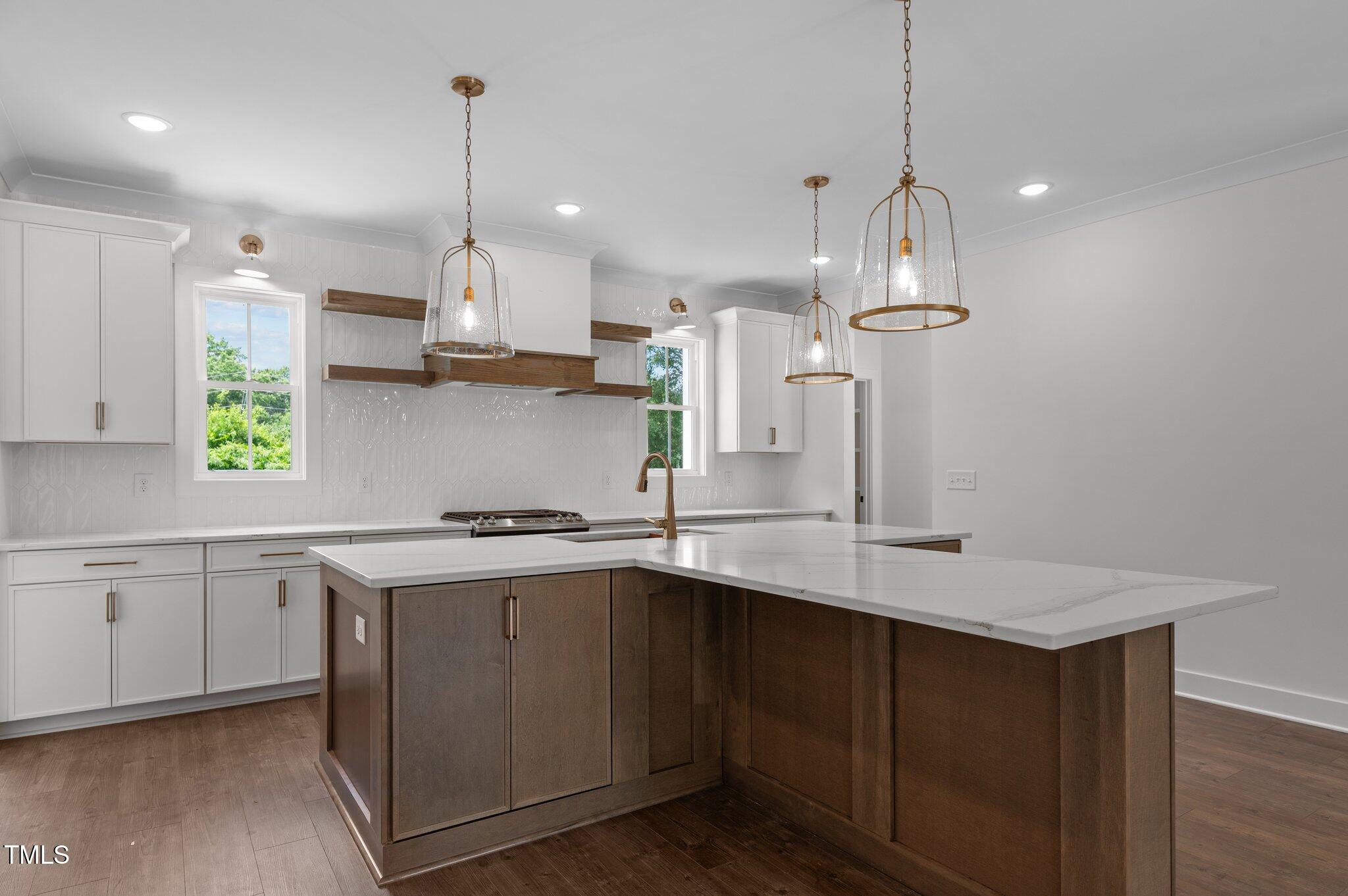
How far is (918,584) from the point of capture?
2.03m

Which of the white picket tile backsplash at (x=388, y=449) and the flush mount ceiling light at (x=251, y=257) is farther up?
the flush mount ceiling light at (x=251, y=257)

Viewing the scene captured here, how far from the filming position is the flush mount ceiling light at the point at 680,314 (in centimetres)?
601

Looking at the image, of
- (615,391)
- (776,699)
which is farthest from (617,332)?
(776,699)

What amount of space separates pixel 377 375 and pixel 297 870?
2.90 m

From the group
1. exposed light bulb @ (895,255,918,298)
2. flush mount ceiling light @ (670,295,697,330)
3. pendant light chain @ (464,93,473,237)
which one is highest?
pendant light chain @ (464,93,473,237)

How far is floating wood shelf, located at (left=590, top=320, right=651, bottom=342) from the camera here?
540 cm

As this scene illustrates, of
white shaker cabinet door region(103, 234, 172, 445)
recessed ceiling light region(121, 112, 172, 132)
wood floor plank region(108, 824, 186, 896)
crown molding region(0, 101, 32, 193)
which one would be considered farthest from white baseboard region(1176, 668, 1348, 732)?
crown molding region(0, 101, 32, 193)

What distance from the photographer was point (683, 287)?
6.28 metres

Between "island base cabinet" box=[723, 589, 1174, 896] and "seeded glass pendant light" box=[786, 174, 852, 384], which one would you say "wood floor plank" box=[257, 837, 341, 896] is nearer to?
"island base cabinet" box=[723, 589, 1174, 896]

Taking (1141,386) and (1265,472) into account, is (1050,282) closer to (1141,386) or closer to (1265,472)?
(1141,386)

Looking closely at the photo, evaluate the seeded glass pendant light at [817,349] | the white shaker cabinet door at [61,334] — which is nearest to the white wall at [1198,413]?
the seeded glass pendant light at [817,349]

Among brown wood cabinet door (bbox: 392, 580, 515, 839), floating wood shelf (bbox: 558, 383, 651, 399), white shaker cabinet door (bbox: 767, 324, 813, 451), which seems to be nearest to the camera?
brown wood cabinet door (bbox: 392, 580, 515, 839)

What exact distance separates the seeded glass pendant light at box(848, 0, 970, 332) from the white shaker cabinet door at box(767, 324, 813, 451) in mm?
4165

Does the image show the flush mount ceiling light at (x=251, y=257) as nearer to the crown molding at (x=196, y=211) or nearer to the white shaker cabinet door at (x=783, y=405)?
the crown molding at (x=196, y=211)
